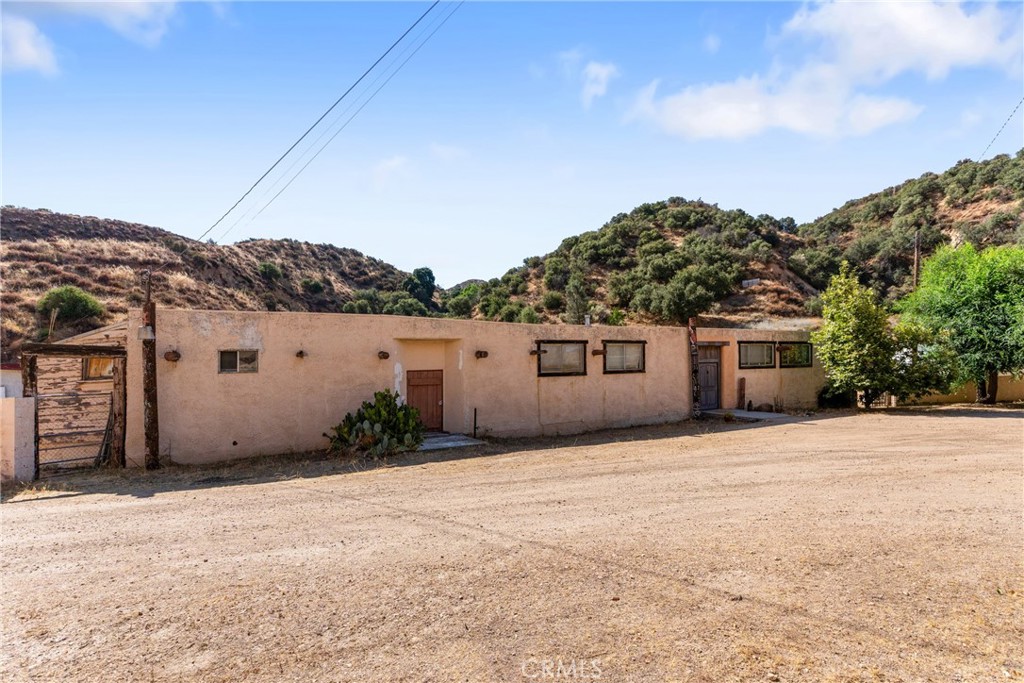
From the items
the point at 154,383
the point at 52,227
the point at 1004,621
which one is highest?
the point at 52,227

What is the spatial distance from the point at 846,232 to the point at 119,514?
2533 inches

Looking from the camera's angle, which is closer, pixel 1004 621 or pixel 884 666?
pixel 884 666

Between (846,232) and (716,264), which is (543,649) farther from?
(846,232)

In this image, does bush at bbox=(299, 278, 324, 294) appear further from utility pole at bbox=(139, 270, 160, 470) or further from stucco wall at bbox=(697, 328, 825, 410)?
utility pole at bbox=(139, 270, 160, 470)

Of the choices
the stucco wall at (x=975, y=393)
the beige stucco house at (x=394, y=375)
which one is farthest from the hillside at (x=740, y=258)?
the beige stucco house at (x=394, y=375)

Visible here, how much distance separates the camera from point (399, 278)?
6303 centimetres

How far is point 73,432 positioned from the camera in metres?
12.4

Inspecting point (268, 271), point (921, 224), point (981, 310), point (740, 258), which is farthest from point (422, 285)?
point (981, 310)

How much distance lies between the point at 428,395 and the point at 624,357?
6.21 meters

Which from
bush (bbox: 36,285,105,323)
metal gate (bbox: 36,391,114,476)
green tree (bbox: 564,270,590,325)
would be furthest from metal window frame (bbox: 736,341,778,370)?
bush (bbox: 36,285,105,323)

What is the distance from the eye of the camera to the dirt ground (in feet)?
13.3

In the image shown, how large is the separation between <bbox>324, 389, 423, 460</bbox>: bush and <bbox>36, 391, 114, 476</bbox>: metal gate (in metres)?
4.37

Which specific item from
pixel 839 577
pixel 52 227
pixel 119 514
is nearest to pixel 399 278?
pixel 52 227

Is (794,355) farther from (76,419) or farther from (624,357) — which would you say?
(76,419)
